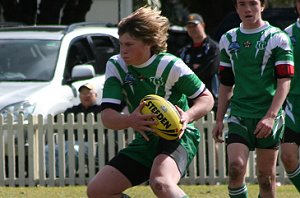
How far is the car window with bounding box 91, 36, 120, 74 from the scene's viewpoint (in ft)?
45.4

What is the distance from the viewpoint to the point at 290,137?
8.45m

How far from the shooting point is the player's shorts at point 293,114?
8.47 metres

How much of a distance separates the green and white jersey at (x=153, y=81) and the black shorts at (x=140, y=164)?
1.10ft

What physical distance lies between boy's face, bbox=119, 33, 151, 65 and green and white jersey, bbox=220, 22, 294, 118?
1238mm

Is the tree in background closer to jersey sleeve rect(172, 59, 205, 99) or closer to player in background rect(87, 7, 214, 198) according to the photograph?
player in background rect(87, 7, 214, 198)

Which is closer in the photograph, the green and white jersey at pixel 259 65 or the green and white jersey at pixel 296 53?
the green and white jersey at pixel 259 65

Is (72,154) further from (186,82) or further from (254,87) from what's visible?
(186,82)

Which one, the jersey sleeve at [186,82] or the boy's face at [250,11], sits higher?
the boy's face at [250,11]

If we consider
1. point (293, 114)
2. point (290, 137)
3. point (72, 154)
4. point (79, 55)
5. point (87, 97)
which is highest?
point (293, 114)

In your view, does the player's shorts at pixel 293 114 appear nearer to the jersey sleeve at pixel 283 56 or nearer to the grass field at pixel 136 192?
the jersey sleeve at pixel 283 56

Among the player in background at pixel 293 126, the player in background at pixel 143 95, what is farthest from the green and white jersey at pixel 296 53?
the player in background at pixel 143 95

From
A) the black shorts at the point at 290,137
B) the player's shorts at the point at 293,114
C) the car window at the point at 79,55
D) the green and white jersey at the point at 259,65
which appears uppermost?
the green and white jersey at the point at 259,65

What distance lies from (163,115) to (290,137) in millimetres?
2265

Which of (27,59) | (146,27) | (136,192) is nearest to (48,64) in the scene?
(27,59)
